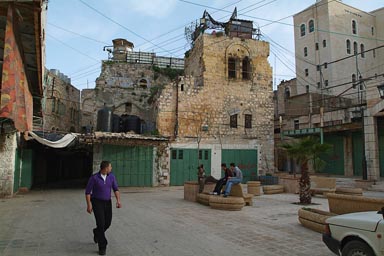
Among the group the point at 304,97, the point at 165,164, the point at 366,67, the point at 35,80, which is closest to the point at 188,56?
the point at 165,164

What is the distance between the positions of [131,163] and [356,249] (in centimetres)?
1609

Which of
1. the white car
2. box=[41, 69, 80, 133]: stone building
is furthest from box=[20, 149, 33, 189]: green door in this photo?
the white car

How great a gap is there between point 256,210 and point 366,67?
38804 millimetres

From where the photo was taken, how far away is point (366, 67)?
40.7 meters

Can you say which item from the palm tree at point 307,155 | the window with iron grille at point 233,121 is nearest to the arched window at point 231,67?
the window with iron grille at point 233,121

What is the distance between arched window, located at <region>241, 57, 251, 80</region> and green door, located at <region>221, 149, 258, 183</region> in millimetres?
5737

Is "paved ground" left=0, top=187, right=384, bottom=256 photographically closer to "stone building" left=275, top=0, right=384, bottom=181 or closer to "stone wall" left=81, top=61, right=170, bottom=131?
"stone wall" left=81, top=61, right=170, bottom=131

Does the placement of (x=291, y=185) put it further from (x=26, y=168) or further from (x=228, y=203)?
(x=26, y=168)

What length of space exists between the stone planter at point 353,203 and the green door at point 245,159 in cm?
1409

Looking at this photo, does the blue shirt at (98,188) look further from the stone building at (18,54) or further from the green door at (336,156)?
the green door at (336,156)

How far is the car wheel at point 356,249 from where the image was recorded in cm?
414

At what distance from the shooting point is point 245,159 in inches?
871

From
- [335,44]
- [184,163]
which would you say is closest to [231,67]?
[184,163]

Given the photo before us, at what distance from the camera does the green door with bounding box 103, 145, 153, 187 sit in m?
18.8
